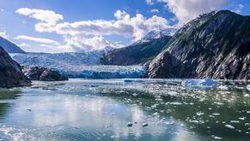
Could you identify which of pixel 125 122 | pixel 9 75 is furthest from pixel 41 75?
pixel 125 122

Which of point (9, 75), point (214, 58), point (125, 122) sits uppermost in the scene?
point (214, 58)

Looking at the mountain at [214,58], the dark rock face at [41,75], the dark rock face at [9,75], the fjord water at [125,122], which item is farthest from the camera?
the mountain at [214,58]

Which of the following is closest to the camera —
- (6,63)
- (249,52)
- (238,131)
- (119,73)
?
(238,131)

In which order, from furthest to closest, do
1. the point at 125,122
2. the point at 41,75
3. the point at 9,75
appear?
the point at 41,75 → the point at 9,75 → the point at 125,122

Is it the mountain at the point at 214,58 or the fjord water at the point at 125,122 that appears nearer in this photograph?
the fjord water at the point at 125,122

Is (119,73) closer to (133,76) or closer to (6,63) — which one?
(133,76)

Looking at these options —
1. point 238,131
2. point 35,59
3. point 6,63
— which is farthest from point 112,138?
point 35,59

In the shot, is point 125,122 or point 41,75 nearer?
point 125,122

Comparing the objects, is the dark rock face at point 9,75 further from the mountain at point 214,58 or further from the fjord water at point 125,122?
the mountain at point 214,58

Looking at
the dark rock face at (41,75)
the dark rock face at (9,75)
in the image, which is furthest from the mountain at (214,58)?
the dark rock face at (9,75)

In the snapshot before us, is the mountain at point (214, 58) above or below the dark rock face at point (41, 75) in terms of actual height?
above

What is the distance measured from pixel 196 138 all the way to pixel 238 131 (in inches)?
165

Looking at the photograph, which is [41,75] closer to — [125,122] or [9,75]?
[9,75]

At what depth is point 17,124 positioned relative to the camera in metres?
30.9
